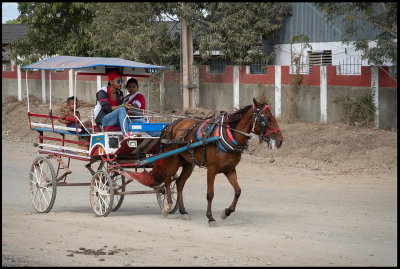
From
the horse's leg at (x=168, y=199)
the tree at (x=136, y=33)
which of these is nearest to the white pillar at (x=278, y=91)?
the tree at (x=136, y=33)

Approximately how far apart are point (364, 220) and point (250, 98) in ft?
45.6

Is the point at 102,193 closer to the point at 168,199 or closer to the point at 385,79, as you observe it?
the point at 168,199

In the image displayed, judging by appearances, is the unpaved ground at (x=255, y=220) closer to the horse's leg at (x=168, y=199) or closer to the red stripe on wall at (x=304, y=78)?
the horse's leg at (x=168, y=199)

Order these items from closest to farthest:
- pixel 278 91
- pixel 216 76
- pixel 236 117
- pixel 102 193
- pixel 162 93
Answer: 1. pixel 236 117
2. pixel 102 193
3. pixel 278 91
4. pixel 216 76
5. pixel 162 93

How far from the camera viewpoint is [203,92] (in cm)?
2702

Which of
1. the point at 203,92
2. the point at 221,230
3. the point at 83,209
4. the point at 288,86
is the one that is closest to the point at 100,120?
the point at 83,209

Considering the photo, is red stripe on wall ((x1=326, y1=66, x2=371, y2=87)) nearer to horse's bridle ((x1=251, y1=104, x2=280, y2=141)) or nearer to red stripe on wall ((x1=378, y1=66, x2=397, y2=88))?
red stripe on wall ((x1=378, y1=66, x2=397, y2=88))

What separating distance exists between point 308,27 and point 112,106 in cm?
1525

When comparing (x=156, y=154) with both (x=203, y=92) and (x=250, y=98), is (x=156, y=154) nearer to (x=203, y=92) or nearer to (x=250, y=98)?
(x=250, y=98)

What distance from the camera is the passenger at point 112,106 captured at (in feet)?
38.7

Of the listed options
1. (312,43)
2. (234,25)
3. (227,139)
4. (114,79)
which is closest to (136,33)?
(234,25)

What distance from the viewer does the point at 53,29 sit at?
103ft

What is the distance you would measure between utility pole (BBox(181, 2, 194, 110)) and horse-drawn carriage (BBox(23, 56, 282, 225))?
1216cm

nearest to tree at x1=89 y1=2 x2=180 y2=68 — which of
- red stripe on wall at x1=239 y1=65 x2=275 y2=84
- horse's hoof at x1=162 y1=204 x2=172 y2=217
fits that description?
red stripe on wall at x1=239 y1=65 x2=275 y2=84
